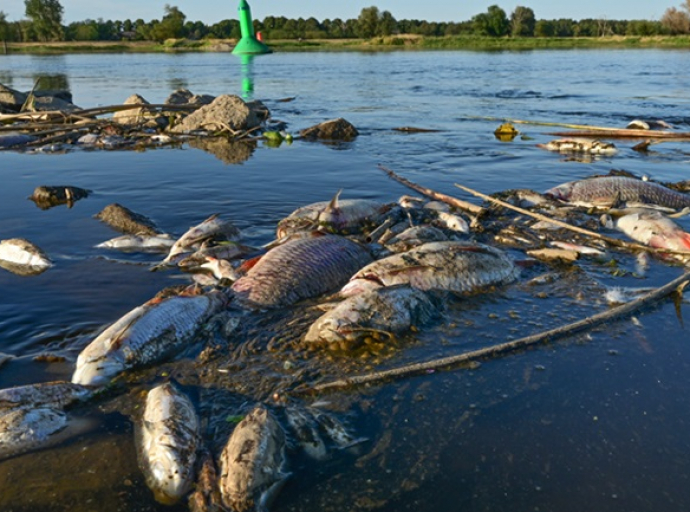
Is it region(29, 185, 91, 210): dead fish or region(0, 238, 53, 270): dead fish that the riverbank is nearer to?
region(29, 185, 91, 210): dead fish

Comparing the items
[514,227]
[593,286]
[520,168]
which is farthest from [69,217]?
[520,168]

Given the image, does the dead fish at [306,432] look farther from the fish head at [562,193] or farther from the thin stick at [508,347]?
the fish head at [562,193]

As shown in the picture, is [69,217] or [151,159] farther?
[151,159]

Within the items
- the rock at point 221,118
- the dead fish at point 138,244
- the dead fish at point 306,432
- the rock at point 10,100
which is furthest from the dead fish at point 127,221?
the rock at point 10,100

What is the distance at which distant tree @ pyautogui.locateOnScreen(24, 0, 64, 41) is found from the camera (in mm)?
102500

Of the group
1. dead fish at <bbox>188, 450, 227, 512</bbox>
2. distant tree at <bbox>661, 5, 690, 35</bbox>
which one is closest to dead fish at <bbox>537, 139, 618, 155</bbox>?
dead fish at <bbox>188, 450, 227, 512</bbox>

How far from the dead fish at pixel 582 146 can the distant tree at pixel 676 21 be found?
83.3 metres

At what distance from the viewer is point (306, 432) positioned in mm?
3641

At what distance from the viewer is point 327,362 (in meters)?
4.59

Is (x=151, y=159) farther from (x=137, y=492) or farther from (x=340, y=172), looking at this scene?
(x=137, y=492)

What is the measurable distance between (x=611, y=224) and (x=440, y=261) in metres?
3.29

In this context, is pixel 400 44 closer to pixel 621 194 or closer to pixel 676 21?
pixel 676 21

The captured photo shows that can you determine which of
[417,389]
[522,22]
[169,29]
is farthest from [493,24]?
[417,389]

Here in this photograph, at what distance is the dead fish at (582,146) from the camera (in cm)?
1351
